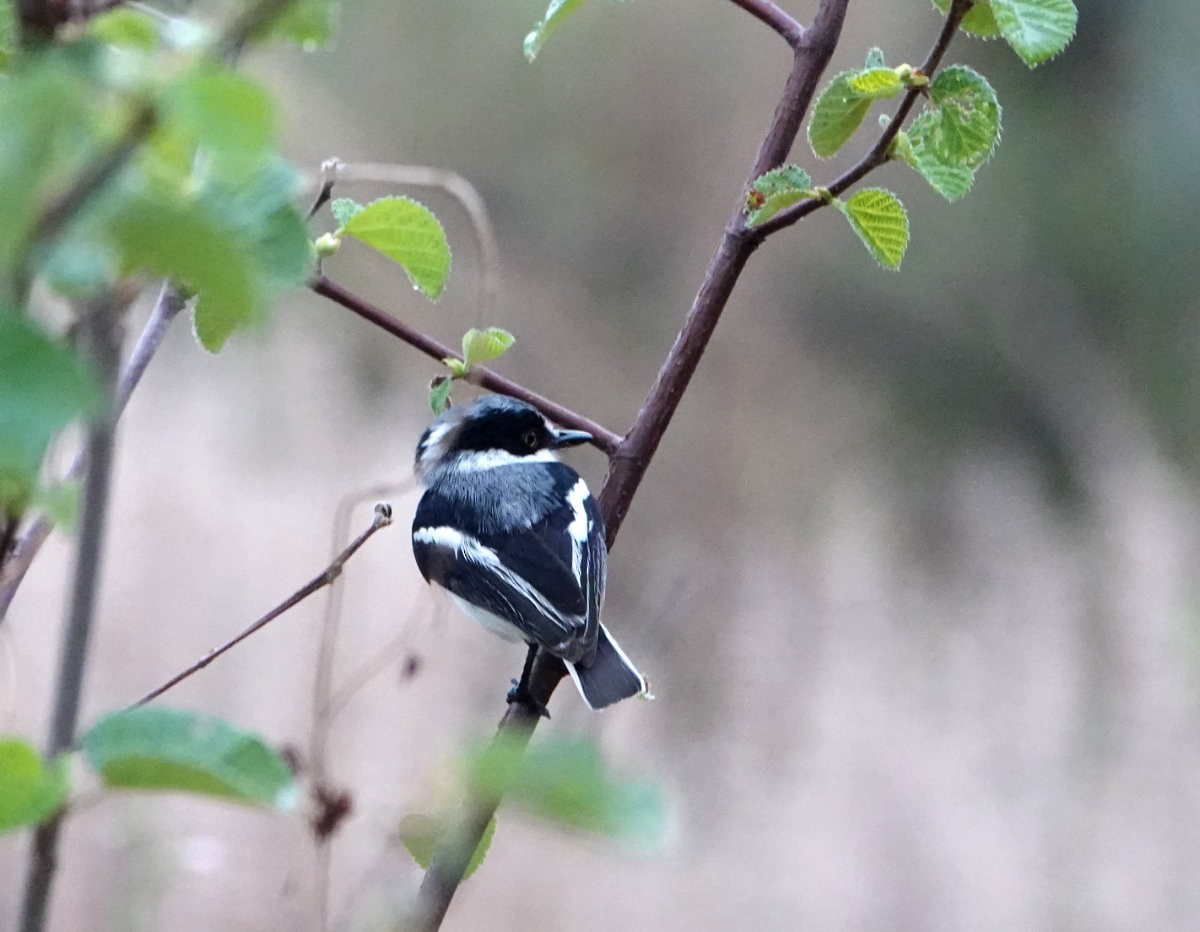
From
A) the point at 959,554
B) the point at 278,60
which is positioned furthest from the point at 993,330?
the point at 278,60

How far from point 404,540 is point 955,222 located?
2684mm

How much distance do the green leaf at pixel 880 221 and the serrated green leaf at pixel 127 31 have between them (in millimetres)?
591

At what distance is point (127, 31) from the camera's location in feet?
1.38

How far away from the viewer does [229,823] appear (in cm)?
446

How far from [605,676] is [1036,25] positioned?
1.06 metres

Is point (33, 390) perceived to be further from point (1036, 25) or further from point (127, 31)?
point (1036, 25)

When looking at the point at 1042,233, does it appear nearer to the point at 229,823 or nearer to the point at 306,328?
the point at 306,328

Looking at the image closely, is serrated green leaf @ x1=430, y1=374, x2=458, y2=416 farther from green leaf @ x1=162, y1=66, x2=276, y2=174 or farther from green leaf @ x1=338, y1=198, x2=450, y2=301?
green leaf @ x1=162, y1=66, x2=276, y2=174

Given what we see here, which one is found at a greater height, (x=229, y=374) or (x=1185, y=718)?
(x=1185, y=718)

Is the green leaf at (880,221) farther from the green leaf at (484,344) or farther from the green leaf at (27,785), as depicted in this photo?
the green leaf at (27,785)

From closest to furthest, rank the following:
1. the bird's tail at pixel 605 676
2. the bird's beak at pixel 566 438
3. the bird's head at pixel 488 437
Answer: the bird's tail at pixel 605 676 < the bird's beak at pixel 566 438 < the bird's head at pixel 488 437

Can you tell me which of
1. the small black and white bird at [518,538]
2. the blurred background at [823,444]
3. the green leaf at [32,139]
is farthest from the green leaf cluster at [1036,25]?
the blurred background at [823,444]

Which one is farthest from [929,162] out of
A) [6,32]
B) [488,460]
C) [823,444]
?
[823,444]

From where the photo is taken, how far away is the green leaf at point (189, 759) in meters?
0.41
